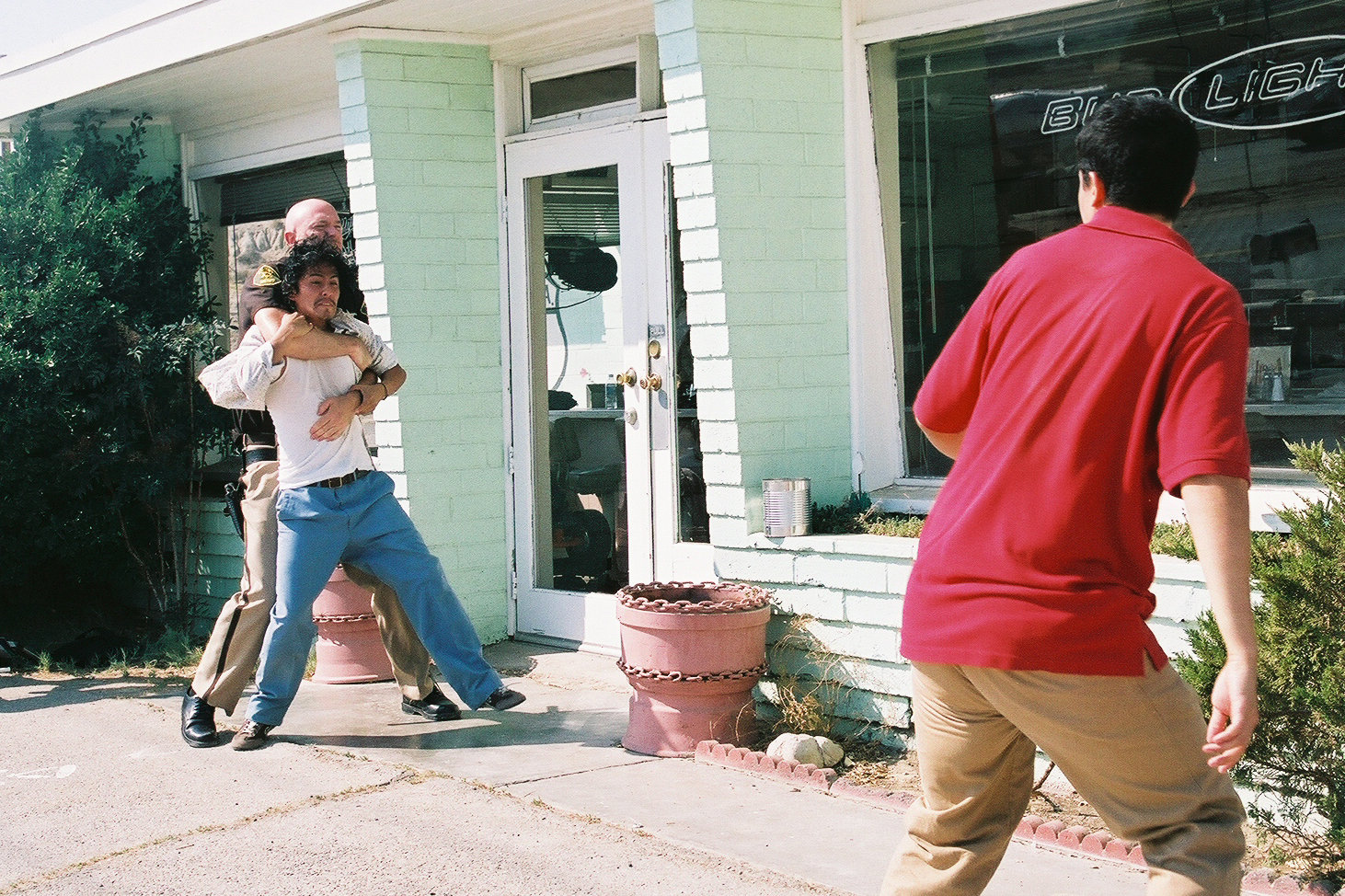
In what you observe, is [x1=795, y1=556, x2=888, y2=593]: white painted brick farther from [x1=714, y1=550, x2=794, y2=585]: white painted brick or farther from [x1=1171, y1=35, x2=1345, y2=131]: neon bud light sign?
[x1=1171, y1=35, x2=1345, y2=131]: neon bud light sign

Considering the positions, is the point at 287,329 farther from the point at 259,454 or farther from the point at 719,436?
the point at 719,436

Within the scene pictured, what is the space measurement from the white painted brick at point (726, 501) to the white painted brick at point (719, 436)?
0.15 metres

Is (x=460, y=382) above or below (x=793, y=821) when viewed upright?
above

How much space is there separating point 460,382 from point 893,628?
9.05ft

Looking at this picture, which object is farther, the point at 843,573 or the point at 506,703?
the point at 506,703

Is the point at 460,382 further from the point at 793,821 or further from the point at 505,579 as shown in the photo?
the point at 793,821

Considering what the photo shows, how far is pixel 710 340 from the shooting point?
5414 millimetres

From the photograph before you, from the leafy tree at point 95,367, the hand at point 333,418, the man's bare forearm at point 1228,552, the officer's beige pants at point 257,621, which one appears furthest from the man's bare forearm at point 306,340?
the man's bare forearm at point 1228,552

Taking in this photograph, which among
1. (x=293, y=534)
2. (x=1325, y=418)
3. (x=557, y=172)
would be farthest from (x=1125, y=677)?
(x=557, y=172)

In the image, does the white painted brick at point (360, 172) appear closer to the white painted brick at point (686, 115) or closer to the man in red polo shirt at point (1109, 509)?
the white painted brick at point (686, 115)

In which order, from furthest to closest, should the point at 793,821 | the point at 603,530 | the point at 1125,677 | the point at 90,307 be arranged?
the point at 90,307 → the point at 603,530 → the point at 793,821 → the point at 1125,677

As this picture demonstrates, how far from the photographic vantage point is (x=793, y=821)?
171 inches

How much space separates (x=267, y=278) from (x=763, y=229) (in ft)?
5.97

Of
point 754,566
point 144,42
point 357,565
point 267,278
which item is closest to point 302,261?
point 267,278
